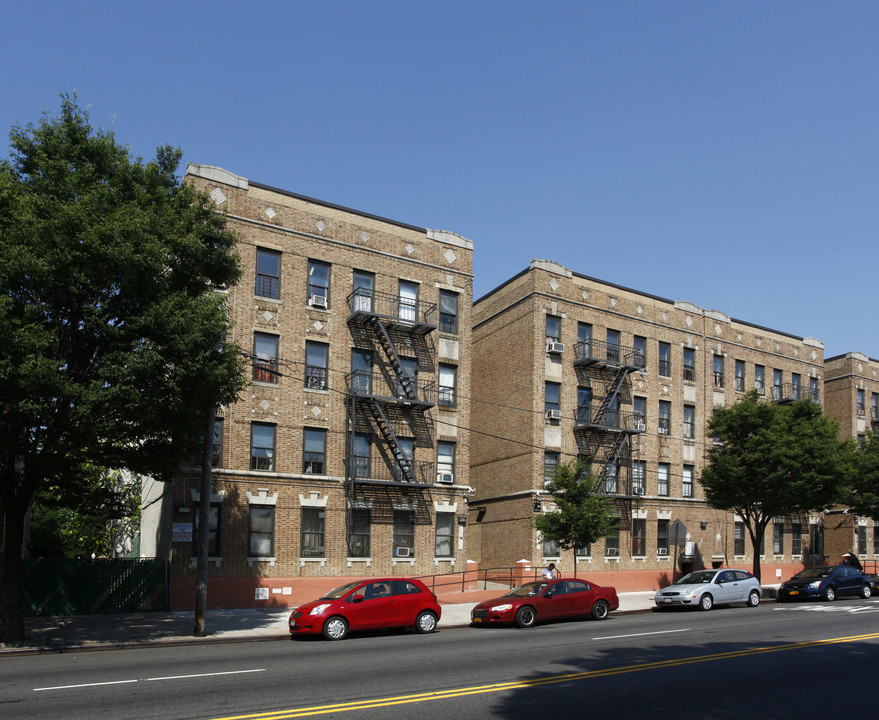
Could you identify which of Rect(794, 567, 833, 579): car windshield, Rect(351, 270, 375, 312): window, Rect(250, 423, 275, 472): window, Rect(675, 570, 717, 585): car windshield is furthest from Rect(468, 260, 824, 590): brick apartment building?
Rect(250, 423, 275, 472): window

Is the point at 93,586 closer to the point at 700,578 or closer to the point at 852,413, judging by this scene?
the point at 700,578

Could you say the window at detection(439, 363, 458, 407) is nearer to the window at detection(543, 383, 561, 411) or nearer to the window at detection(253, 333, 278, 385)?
the window at detection(543, 383, 561, 411)

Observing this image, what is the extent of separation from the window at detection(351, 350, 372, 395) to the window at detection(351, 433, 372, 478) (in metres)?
1.69

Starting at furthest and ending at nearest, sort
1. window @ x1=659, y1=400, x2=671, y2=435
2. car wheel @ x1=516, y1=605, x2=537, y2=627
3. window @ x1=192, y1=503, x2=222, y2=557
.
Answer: window @ x1=659, y1=400, x2=671, y2=435 < window @ x1=192, y1=503, x2=222, y2=557 < car wheel @ x1=516, y1=605, x2=537, y2=627

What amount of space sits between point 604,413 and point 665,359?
17.6 ft

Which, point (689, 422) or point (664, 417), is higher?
point (664, 417)

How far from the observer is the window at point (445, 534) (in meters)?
31.5

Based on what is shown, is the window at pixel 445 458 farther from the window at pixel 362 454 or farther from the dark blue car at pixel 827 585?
the dark blue car at pixel 827 585

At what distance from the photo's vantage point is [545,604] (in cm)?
2214

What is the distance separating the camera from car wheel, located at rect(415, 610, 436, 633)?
20484 millimetres

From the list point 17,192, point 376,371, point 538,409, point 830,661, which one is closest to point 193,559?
point 376,371

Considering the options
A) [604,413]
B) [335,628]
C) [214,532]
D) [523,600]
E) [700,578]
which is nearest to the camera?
[335,628]

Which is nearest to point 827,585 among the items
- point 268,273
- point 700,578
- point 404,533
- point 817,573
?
point 817,573

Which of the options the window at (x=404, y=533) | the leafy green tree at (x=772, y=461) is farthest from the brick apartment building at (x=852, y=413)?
the window at (x=404, y=533)
